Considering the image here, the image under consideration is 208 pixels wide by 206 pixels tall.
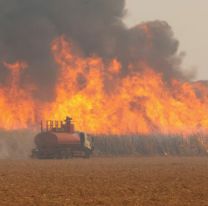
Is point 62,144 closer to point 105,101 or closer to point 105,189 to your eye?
point 105,101

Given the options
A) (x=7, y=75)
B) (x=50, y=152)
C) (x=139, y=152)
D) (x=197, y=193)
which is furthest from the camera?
(x=7, y=75)

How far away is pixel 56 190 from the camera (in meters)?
26.9

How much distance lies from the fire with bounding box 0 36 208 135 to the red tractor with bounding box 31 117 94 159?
34.3ft

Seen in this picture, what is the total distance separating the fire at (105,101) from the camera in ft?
256

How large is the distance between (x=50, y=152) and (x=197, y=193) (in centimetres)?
3973

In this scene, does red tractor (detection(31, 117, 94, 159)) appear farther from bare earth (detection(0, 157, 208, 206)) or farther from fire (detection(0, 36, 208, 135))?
bare earth (detection(0, 157, 208, 206))

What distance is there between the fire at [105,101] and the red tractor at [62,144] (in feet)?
34.3

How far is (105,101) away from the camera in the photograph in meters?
79.8

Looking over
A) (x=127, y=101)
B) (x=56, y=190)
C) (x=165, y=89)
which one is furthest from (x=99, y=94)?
(x=56, y=190)

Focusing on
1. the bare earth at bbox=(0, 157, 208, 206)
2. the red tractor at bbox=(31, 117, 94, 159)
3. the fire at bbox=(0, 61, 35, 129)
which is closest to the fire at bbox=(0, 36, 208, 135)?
the fire at bbox=(0, 61, 35, 129)

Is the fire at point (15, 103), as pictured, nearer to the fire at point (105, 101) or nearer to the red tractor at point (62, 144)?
the fire at point (105, 101)

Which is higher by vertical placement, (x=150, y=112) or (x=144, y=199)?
(x=150, y=112)

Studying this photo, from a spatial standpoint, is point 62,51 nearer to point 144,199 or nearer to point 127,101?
point 127,101

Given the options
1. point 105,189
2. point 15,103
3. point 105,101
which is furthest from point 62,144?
point 105,189
